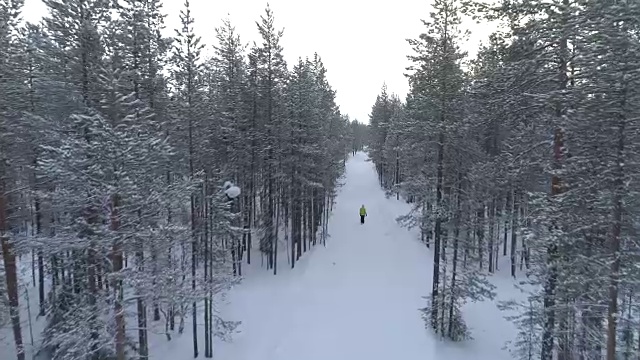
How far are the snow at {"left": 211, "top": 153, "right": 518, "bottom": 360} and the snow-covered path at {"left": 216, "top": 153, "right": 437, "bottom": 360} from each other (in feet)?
0.16

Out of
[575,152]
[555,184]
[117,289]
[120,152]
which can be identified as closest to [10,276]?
[117,289]

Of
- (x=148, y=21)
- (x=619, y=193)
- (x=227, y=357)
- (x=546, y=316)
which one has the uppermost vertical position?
(x=148, y=21)

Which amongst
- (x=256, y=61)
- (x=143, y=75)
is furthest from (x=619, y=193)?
(x=256, y=61)

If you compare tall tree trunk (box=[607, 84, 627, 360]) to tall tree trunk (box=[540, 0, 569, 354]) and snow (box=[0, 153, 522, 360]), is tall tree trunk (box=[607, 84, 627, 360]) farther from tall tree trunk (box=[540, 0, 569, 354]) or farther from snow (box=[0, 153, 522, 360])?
snow (box=[0, 153, 522, 360])

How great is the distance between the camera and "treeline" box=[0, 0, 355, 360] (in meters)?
10.7

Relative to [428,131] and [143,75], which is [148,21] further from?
[428,131]

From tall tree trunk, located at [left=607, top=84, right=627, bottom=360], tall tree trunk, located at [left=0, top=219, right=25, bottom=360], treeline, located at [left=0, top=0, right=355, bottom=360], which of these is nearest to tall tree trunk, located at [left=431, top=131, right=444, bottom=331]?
tall tree trunk, located at [left=607, top=84, right=627, bottom=360]

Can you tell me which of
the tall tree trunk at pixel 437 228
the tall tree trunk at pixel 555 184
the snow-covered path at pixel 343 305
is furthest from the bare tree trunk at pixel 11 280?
the tall tree trunk at pixel 555 184

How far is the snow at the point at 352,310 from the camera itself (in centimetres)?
1838

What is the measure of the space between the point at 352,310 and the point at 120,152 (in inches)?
644

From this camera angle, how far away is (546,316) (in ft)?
38.7

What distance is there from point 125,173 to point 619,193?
12.1 meters

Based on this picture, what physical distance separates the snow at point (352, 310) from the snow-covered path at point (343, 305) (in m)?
0.05

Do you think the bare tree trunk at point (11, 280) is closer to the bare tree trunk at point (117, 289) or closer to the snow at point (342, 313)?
the snow at point (342, 313)
